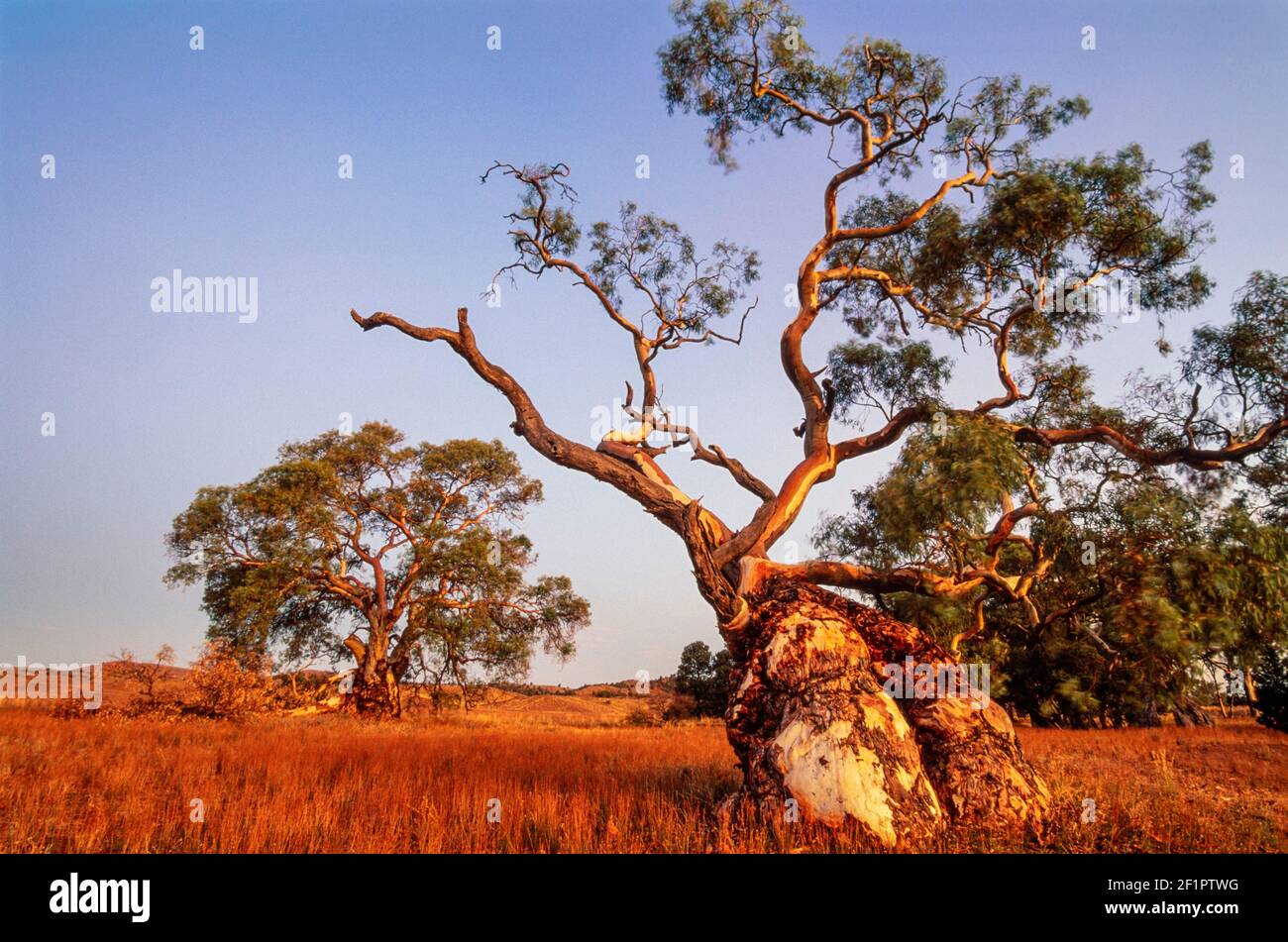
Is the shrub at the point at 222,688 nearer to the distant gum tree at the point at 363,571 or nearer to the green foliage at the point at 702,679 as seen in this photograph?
the distant gum tree at the point at 363,571

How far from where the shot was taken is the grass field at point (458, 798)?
5.41m

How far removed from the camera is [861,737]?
6449mm

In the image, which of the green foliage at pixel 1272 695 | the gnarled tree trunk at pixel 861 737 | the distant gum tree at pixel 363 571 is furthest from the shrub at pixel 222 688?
the green foliage at pixel 1272 695

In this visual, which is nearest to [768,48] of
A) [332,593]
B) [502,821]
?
[502,821]

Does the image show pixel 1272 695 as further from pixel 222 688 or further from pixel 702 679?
pixel 222 688

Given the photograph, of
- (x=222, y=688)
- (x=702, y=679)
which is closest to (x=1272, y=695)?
(x=702, y=679)

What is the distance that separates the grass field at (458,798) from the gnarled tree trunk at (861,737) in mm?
300

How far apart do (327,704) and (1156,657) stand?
20.6 metres

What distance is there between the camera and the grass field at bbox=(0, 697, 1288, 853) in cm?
541

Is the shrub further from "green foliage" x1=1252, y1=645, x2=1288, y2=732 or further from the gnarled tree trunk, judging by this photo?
"green foliage" x1=1252, y1=645, x2=1288, y2=732

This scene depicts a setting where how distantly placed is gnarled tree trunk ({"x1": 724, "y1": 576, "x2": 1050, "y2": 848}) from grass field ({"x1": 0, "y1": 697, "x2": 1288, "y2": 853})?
0.98ft
